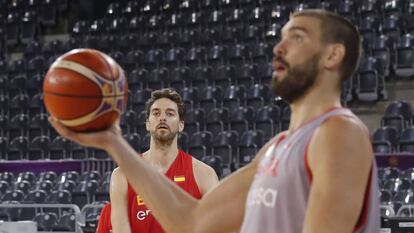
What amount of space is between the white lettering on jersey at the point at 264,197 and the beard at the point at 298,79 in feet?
0.86

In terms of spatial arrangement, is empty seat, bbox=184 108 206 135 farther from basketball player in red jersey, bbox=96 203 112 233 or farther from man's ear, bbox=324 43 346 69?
man's ear, bbox=324 43 346 69

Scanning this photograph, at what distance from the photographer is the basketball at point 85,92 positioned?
7.09ft

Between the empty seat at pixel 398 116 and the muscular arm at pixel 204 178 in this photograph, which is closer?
the muscular arm at pixel 204 178

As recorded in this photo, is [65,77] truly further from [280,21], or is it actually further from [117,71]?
[280,21]

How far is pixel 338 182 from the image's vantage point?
187 cm

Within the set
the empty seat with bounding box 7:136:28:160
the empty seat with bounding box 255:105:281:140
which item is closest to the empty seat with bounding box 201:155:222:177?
the empty seat with bounding box 255:105:281:140

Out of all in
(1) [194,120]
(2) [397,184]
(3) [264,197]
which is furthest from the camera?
(1) [194,120]

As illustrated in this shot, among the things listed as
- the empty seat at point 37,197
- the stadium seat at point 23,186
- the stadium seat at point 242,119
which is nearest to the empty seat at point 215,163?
the stadium seat at point 242,119

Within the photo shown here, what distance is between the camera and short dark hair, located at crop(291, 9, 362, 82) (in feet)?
6.72

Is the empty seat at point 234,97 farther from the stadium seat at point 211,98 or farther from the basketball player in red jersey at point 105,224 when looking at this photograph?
the basketball player in red jersey at point 105,224

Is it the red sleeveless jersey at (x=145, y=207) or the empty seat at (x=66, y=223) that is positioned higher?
the red sleeveless jersey at (x=145, y=207)

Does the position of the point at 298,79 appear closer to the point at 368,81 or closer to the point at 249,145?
the point at 249,145

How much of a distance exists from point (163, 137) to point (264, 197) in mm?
2899

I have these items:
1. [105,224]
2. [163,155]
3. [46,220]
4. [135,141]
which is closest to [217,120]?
[135,141]
